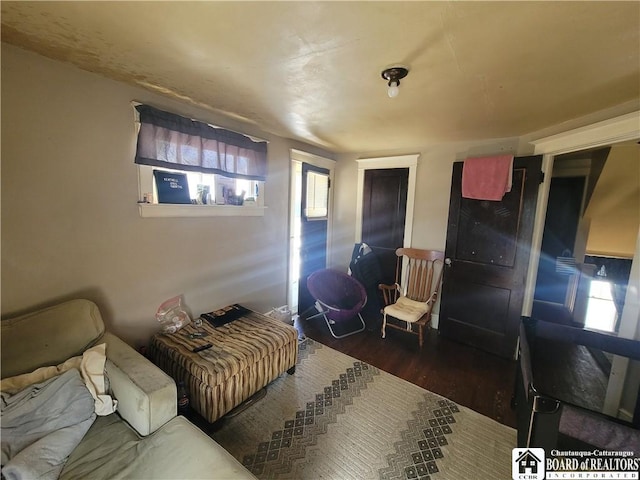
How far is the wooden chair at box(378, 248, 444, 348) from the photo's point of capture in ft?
9.27

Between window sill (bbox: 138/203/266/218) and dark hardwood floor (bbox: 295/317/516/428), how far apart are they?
1551 mm

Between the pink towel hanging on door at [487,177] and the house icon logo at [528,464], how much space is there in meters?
2.05

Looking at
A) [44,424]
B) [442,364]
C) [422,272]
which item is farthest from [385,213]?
[44,424]

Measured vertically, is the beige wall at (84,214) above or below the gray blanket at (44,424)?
above

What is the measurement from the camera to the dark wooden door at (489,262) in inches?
97.0

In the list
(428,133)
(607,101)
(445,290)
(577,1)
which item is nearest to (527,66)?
(577,1)

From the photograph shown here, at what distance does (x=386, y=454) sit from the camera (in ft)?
5.16

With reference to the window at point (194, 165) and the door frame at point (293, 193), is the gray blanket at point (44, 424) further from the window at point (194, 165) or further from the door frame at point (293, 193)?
the door frame at point (293, 193)

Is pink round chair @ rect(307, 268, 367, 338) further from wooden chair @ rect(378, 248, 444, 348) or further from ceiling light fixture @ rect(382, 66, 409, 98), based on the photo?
ceiling light fixture @ rect(382, 66, 409, 98)

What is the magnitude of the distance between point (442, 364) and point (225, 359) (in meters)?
2.04

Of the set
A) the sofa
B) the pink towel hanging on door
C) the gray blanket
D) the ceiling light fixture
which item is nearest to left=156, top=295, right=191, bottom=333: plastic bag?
the sofa

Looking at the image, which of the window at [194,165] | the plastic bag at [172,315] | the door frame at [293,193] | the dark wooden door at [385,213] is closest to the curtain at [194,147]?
the window at [194,165]

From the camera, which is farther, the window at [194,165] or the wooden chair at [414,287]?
the wooden chair at [414,287]

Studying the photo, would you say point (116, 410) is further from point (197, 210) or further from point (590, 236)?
point (590, 236)
